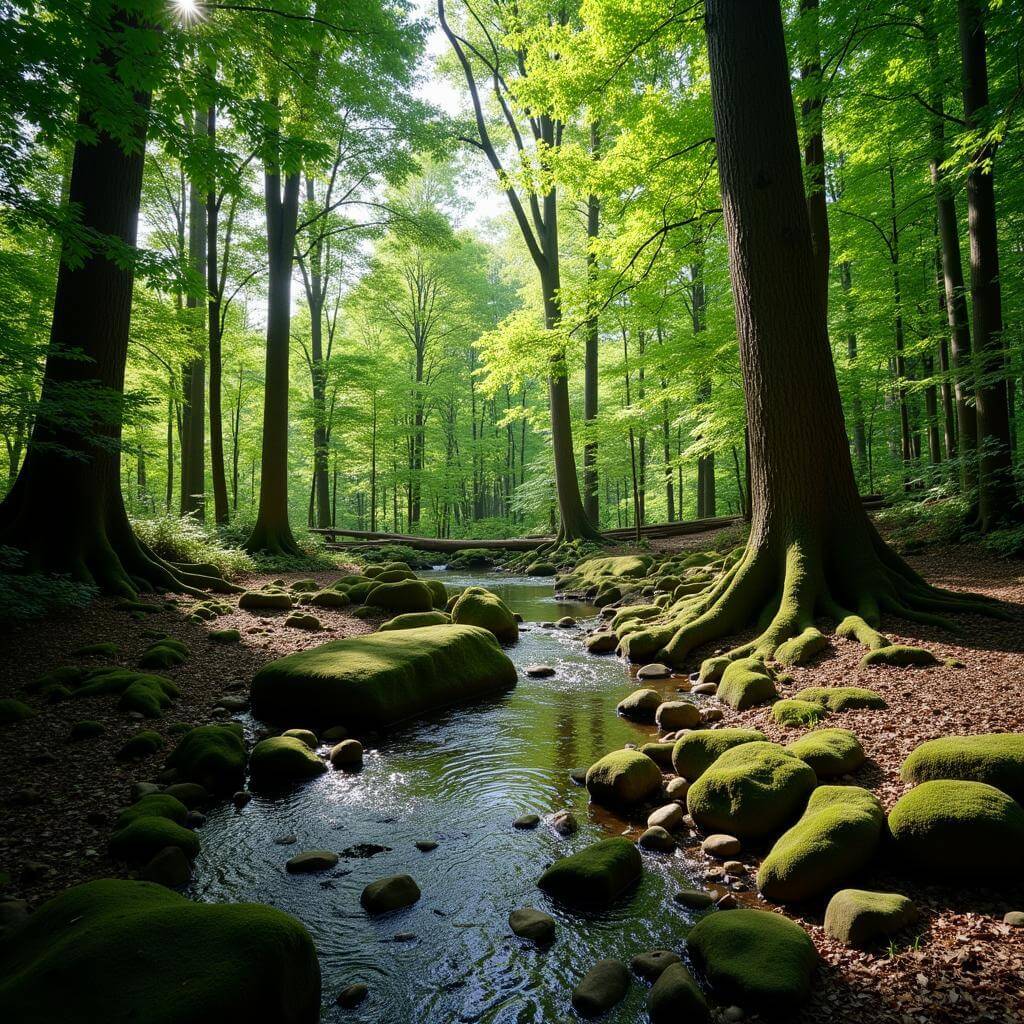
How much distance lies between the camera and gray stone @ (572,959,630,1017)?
215 centimetres

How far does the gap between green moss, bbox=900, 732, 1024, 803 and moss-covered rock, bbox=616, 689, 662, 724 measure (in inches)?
82.1

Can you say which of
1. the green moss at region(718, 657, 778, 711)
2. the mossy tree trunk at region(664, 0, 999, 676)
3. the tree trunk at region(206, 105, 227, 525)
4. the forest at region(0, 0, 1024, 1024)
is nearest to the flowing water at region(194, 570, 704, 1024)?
the forest at region(0, 0, 1024, 1024)

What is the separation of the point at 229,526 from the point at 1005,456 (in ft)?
51.2

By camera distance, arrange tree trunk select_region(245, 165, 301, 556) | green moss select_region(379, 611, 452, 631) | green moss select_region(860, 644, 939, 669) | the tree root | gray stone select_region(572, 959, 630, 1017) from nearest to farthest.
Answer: gray stone select_region(572, 959, 630, 1017) → green moss select_region(860, 644, 939, 669) → the tree root → green moss select_region(379, 611, 452, 631) → tree trunk select_region(245, 165, 301, 556)

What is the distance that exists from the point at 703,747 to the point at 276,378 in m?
12.5

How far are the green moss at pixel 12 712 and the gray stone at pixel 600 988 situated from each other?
14.0 feet

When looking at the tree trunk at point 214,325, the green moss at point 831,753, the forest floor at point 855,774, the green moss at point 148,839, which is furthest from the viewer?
the tree trunk at point 214,325

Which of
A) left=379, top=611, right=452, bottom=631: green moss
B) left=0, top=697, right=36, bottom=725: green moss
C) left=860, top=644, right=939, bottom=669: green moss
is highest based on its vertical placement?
left=379, top=611, right=452, bottom=631: green moss

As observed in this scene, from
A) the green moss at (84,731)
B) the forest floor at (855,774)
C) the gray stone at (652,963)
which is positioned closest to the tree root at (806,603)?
the forest floor at (855,774)

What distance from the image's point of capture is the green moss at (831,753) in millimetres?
3332

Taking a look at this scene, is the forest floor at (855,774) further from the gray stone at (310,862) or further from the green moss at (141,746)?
the gray stone at (310,862)

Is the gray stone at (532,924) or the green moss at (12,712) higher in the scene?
the green moss at (12,712)

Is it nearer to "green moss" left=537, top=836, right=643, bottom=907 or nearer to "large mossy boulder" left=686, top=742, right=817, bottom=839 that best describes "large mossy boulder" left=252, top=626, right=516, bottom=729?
"green moss" left=537, top=836, right=643, bottom=907

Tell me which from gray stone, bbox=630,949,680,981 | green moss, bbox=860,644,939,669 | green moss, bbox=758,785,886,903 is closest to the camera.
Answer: gray stone, bbox=630,949,680,981
